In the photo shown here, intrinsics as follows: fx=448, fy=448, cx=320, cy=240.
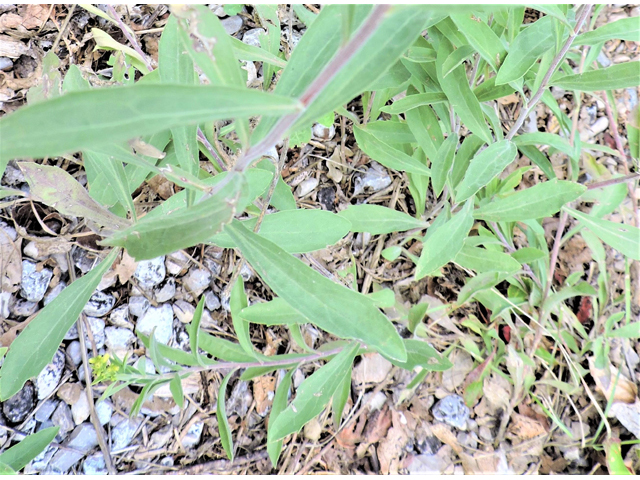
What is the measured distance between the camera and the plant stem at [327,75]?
59 cm

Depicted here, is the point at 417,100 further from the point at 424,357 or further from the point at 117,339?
the point at 117,339

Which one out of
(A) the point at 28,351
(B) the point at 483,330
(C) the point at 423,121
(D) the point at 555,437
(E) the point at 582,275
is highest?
(C) the point at 423,121

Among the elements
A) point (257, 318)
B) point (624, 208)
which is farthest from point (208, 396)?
point (624, 208)

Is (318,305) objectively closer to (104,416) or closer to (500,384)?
(104,416)

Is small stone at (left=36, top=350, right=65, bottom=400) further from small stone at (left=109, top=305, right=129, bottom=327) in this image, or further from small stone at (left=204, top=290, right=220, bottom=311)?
small stone at (left=204, top=290, right=220, bottom=311)

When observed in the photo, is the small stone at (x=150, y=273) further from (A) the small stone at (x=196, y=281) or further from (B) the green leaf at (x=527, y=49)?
(B) the green leaf at (x=527, y=49)

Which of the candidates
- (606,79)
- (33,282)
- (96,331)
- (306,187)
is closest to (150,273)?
(96,331)

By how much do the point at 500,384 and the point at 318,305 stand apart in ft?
5.15

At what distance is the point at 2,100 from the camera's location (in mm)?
1732

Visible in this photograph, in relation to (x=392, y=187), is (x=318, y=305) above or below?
above

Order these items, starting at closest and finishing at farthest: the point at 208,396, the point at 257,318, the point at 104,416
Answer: the point at 257,318 < the point at 104,416 < the point at 208,396

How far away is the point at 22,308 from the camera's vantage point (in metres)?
1.72

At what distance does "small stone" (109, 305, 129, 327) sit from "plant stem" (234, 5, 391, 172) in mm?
1238

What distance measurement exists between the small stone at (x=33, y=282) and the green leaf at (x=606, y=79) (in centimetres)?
193
